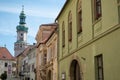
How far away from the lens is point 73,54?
2120 cm

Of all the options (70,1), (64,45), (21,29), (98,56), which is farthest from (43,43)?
(21,29)

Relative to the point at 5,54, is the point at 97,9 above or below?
below

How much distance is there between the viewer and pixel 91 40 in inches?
658

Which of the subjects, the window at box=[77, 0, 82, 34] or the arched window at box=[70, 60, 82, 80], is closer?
the window at box=[77, 0, 82, 34]

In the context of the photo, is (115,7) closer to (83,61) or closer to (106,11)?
(106,11)

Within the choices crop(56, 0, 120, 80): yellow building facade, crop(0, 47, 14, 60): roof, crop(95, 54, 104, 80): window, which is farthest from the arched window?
crop(0, 47, 14, 60): roof

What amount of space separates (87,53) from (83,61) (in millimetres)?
1051

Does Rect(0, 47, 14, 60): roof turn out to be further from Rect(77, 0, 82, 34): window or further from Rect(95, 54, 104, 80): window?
Rect(95, 54, 104, 80): window

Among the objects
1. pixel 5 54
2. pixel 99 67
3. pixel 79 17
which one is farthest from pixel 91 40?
pixel 5 54

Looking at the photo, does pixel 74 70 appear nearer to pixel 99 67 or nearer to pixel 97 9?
pixel 99 67

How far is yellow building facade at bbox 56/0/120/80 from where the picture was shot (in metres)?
13.4

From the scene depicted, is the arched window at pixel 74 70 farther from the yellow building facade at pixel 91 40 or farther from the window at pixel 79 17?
the window at pixel 79 17

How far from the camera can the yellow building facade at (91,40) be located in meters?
13.4

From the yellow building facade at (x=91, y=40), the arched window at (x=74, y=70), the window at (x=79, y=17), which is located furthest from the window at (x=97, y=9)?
the arched window at (x=74, y=70)
